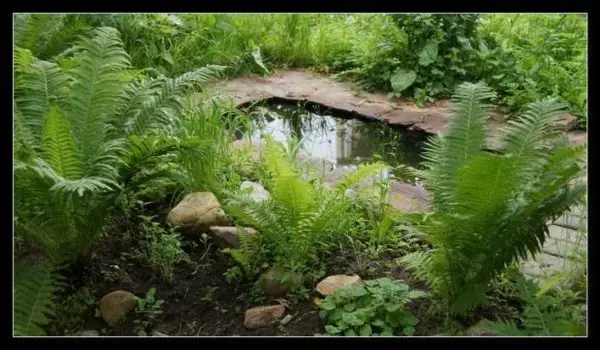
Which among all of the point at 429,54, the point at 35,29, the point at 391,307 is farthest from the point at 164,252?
the point at 429,54

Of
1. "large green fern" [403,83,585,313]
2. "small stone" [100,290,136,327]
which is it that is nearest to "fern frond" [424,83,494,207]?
"large green fern" [403,83,585,313]

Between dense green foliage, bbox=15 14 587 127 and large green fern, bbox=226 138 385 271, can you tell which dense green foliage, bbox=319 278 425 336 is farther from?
dense green foliage, bbox=15 14 587 127

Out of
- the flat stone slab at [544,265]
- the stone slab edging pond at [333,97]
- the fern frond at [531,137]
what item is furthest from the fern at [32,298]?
the stone slab edging pond at [333,97]

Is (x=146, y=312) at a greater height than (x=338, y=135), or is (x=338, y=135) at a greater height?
(x=338, y=135)

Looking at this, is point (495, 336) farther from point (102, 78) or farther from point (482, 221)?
point (102, 78)

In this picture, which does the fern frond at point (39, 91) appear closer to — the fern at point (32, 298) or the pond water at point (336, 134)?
the fern at point (32, 298)

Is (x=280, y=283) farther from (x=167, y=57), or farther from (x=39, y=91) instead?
(x=167, y=57)

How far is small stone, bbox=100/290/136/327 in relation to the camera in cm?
277

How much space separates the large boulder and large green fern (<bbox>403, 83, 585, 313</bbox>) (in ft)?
3.12

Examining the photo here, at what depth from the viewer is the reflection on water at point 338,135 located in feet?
14.7

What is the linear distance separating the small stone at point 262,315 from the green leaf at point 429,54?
291cm

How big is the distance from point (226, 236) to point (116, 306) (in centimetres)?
62

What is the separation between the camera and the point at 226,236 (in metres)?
3.23
